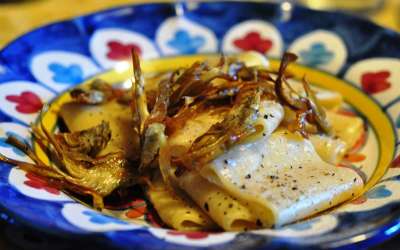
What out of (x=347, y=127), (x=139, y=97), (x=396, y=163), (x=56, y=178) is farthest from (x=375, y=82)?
(x=56, y=178)

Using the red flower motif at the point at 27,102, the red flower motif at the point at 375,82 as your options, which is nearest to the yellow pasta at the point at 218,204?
the red flower motif at the point at 27,102

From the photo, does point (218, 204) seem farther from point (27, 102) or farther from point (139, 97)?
point (27, 102)

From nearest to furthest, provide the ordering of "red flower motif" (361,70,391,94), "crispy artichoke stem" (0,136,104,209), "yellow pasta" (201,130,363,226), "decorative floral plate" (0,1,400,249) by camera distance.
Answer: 1. "decorative floral plate" (0,1,400,249)
2. "yellow pasta" (201,130,363,226)
3. "crispy artichoke stem" (0,136,104,209)
4. "red flower motif" (361,70,391,94)

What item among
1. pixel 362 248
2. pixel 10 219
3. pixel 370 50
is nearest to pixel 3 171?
pixel 10 219

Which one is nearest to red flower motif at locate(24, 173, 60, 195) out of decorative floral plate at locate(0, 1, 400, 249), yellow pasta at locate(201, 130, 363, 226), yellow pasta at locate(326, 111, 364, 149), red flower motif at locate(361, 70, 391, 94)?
decorative floral plate at locate(0, 1, 400, 249)

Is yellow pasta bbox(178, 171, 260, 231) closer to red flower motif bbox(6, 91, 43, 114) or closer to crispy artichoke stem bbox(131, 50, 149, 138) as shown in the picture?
crispy artichoke stem bbox(131, 50, 149, 138)

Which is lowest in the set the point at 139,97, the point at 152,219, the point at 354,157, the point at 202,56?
the point at 152,219
